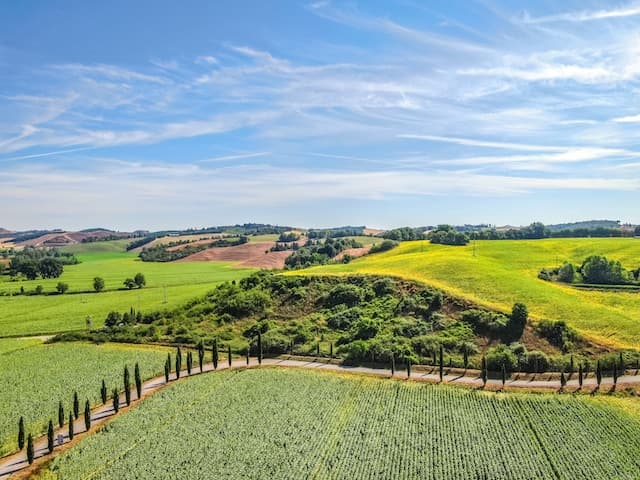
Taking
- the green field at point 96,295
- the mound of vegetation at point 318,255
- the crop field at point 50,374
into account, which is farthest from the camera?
the mound of vegetation at point 318,255

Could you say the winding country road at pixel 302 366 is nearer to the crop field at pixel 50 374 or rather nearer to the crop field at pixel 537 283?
the crop field at pixel 50 374

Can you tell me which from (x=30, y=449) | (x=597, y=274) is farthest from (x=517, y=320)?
(x=30, y=449)

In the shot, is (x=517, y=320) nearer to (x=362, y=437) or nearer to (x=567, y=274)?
(x=362, y=437)

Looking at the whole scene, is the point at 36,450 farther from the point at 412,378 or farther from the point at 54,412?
the point at 412,378

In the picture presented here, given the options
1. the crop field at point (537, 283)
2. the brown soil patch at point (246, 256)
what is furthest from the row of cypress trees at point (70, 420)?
the brown soil patch at point (246, 256)

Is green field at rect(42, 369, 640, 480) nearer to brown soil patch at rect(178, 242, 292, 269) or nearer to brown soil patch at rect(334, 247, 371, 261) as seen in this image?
brown soil patch at rect(334, 247, 371, 261)

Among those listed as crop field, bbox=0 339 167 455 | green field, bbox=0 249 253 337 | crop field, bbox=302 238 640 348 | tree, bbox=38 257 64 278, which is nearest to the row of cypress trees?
crop field, bbox=0 339 167 455

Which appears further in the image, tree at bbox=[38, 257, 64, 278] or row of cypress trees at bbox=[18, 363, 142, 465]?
tree at bbox=[38, 257, 64, 278]
